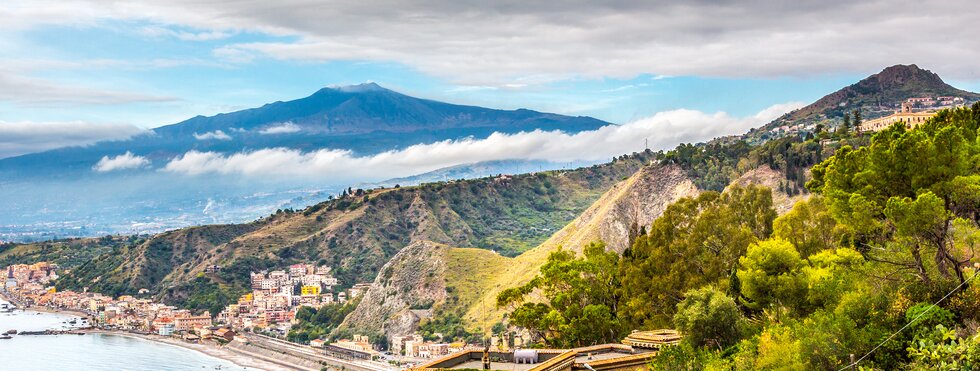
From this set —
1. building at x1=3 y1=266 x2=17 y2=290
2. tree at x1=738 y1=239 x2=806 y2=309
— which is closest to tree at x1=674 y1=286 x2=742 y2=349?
tree at x1=738 y1=239 x2=806 y2=309

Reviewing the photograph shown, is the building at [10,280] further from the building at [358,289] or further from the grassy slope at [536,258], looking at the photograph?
the grassy slope at [536,258]

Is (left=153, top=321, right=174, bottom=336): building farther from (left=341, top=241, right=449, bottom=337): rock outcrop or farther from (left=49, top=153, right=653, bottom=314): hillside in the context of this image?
(left=341, top=241, right=449, bottom=337): rock outcrop

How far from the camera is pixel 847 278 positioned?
18359 millimetres

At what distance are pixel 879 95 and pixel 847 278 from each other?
118155 millimetres

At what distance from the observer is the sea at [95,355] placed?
92500 millimetres

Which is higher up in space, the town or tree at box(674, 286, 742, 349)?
tree at box(674, 286, 742, 349)

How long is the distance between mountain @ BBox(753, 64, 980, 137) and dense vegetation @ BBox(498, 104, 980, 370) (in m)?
97.0

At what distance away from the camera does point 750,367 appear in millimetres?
17484

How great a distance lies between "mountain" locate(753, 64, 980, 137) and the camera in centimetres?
11950

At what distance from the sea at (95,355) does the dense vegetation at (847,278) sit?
73.2 metres

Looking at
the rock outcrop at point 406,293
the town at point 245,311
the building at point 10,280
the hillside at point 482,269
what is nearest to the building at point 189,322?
the town at point 245,311

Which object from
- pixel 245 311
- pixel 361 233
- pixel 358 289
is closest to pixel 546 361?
pixel 358 289

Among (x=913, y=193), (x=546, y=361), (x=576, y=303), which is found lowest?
(x=576, y=303)

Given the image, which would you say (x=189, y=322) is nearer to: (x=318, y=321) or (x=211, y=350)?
(x=211, y=350)
